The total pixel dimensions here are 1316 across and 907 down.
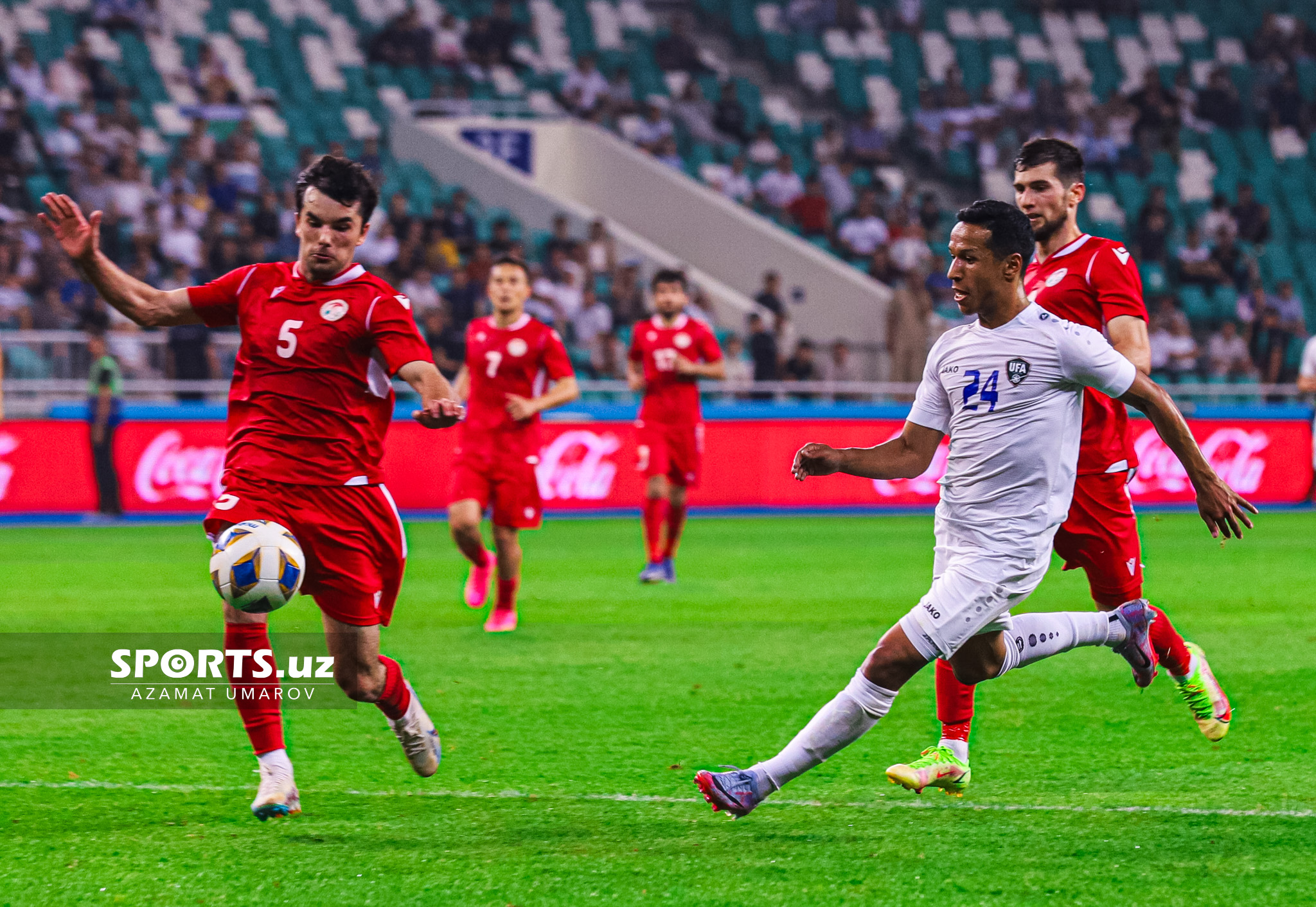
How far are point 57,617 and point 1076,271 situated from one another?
7.01m

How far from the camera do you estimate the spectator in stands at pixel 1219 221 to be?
2702 cm

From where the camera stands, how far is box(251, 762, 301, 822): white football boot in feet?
17.7

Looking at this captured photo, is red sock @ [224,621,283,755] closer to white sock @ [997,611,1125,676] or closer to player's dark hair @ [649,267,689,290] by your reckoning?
white sock @ [997,611,1125,676]

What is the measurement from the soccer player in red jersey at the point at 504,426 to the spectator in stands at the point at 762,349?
10.7 meters

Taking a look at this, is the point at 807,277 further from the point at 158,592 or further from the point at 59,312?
the point at 158,592

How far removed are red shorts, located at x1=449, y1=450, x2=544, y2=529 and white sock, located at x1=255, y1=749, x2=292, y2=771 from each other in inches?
185

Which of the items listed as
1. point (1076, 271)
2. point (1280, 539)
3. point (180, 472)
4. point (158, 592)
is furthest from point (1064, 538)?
point (180, 472)

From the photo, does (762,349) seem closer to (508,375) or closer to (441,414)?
(508,375)

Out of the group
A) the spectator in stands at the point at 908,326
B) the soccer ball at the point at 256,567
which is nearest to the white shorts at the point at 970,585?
the soccer ball at the point at 256,567

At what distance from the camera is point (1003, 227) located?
17.5 ft

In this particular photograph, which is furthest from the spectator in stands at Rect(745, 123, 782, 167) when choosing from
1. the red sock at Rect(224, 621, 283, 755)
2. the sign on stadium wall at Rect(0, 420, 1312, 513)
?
the red sock at Rect(224, 621, 283, 755)

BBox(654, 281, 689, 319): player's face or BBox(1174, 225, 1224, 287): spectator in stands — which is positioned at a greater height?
BBox(1174, 225, 1224, 287): spectator in stands

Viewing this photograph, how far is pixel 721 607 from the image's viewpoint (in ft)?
38.1

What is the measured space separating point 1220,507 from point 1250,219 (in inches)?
922
